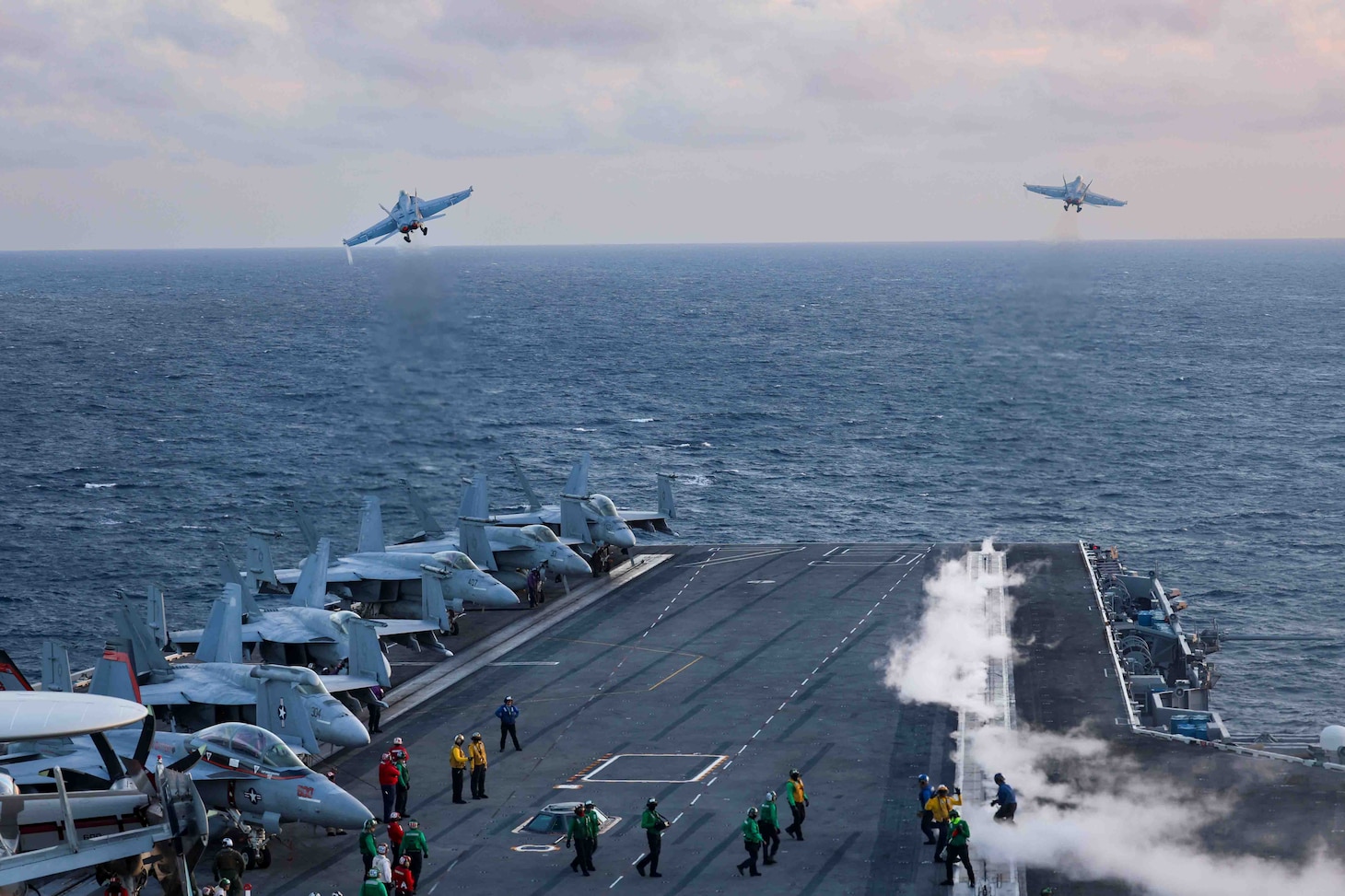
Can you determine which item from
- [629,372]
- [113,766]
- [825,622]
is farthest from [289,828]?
[629,372]

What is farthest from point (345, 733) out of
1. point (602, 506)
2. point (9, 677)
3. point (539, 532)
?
point (602, 506)

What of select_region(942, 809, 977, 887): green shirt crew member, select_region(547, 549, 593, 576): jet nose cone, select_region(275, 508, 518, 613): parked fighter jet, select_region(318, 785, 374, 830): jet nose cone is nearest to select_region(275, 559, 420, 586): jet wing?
select_region(275, 508, 518, 613): parked fighter jet

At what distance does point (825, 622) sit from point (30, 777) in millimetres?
28409

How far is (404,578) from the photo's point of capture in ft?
179

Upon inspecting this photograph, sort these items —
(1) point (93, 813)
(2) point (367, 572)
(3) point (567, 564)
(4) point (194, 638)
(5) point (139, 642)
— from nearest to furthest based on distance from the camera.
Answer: (1) point (93, 813) → (5) point (139, 642) → (4) point (194, 638) → (2) point (367, 572) → (3) point (567, 564)

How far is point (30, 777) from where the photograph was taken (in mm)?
33344

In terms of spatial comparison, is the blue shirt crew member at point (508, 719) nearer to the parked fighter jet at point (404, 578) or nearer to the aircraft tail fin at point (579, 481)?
the parked fighter jet at point (404, 578)

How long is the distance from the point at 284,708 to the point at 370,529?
71.3 ft

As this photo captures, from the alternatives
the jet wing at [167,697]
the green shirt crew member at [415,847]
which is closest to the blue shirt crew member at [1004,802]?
the green shirt crew member at [415,847]

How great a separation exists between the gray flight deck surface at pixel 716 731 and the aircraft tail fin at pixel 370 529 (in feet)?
25.8

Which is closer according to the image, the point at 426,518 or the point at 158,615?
the point at 158,615

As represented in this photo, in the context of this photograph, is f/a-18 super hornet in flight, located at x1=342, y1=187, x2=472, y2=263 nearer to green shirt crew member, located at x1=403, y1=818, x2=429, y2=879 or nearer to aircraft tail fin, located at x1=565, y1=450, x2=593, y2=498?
aircraft tail fin, located at x1=565, y1=450, x2=593, y2=498

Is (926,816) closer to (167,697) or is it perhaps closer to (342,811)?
(342,811)

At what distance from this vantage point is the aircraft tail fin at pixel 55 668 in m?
40.5
